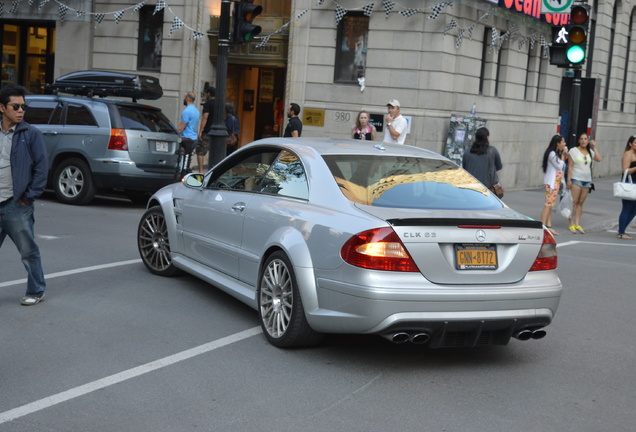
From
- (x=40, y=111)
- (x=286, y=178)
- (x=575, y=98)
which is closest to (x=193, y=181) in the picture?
(x=286, y=178)

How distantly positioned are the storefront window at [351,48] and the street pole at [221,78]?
301 inches

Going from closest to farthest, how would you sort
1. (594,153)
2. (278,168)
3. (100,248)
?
(278,168), (100,248), (594,153)

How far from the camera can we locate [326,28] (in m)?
21.5

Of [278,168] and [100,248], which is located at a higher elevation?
[278,168]

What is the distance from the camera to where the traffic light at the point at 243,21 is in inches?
552

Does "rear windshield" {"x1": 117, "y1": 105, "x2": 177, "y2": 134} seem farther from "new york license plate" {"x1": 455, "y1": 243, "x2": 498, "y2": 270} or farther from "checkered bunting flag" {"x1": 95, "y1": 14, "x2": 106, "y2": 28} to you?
"checkered bunting flag" {"x1": 95, "y1": 14, "x2": 106, "y2": 28}

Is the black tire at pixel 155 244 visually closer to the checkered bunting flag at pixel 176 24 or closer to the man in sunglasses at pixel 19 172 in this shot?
the man in sunglasses at pixel 19 172

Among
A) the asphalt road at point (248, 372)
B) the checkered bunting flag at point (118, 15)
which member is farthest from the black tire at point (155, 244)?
the checkered bunting flag at point (118, 15)

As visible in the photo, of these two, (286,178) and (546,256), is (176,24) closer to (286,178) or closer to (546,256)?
(286,178)

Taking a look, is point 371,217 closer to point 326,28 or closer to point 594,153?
point 594,153

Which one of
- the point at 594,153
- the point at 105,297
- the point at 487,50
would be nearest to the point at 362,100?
the point at 487,50

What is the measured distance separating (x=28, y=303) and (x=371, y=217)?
130 inches

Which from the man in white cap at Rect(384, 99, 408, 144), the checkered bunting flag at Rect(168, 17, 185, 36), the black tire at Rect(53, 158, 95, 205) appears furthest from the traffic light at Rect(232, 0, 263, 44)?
the checkered bunting flag at Rect(168, 17, 185, 36)

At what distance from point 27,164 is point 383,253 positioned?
3.31 meters
